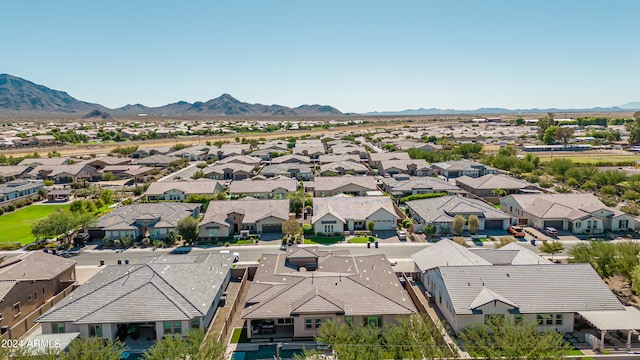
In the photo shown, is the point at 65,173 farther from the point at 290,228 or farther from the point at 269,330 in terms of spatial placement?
the point at 269,330

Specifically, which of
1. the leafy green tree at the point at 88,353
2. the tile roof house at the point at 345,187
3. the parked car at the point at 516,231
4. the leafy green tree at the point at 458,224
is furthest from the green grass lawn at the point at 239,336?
the tile roof house at the point at 345,187

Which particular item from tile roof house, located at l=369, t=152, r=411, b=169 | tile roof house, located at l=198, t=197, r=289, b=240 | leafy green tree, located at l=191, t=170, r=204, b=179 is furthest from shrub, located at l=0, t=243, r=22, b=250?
tile roof house, located at l=369, t=152, r=411, b=169

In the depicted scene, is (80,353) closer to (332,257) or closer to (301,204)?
(332,257)

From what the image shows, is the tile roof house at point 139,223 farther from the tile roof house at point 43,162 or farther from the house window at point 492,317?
the tile roof house at point 43,162

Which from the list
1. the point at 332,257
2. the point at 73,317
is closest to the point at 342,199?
the point at 332,257

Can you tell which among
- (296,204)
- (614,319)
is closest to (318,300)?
(614,319)

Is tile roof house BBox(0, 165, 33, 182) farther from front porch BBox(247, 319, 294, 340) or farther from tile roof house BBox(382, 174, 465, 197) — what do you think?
front porch BBox(247, 319, 294, 340)

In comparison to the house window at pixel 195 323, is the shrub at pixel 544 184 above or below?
above
